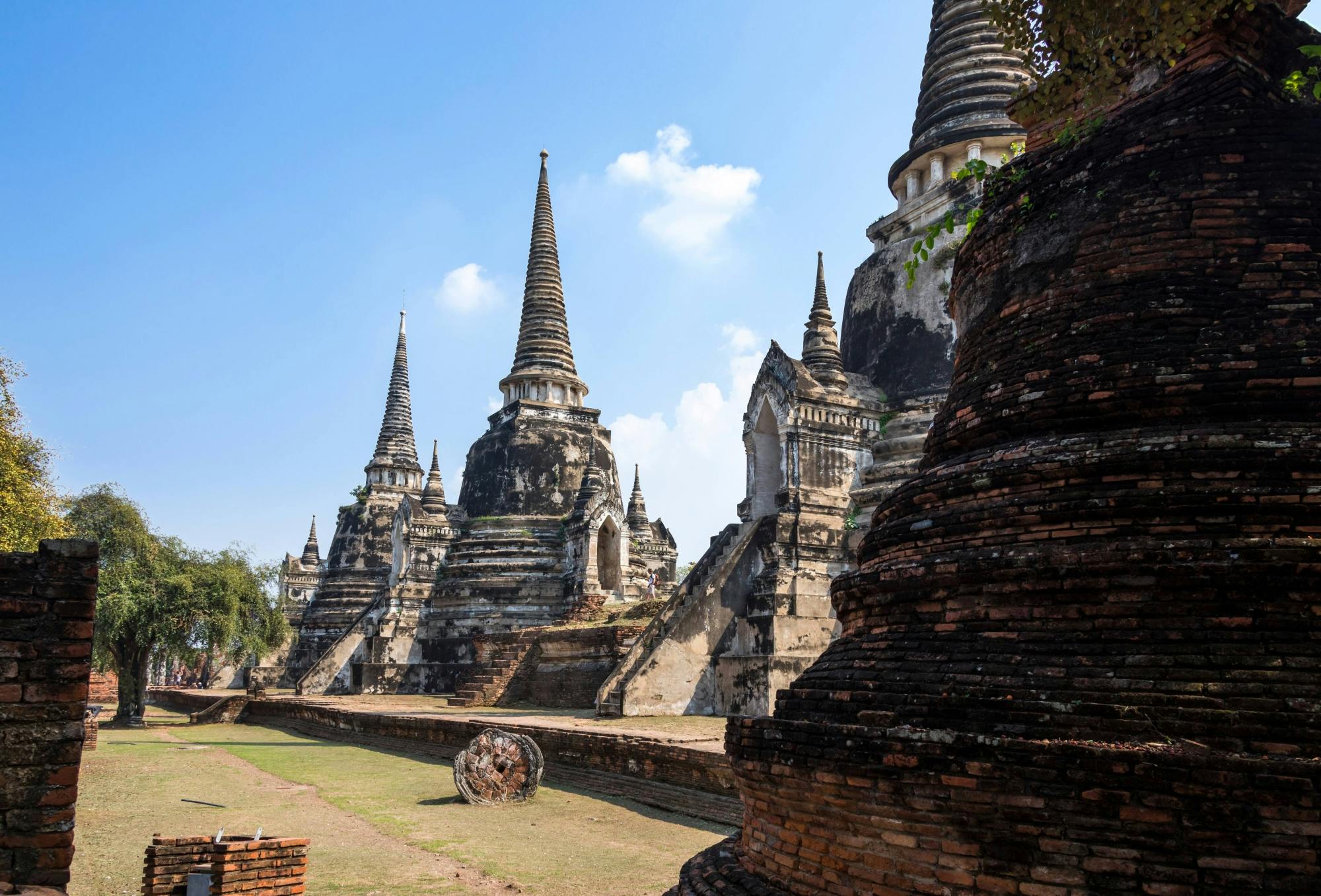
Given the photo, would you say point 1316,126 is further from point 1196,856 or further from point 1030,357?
point 1196,856

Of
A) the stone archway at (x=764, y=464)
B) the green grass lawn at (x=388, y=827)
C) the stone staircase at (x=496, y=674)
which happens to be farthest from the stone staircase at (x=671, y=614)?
the stone staircase at (x=496, y=674)

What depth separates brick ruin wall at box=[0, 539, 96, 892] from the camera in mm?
4516

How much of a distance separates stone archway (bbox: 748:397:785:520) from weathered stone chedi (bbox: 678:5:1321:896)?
40.9 feet

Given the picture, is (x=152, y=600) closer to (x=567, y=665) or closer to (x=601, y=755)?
(x=567, y=665)

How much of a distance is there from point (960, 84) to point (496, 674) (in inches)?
582

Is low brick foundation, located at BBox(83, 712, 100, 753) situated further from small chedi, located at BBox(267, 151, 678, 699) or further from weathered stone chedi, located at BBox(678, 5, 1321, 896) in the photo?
weathered stone chedi, located at BBox(678, 5, 1321, 896)

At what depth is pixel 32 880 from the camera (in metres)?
4.47

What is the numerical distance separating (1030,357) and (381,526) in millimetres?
37342

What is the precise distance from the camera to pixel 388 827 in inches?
399

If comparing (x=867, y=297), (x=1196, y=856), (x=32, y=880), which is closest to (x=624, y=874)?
(x=32, y=880)

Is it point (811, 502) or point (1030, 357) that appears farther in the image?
point (811, 502)

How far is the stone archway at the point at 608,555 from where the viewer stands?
89.2 feet

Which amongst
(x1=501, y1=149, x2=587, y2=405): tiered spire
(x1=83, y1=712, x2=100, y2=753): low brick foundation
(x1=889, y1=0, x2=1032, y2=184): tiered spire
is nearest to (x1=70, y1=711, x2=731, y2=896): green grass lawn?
(x1=83, y1=712, x2=100, y2=753): low brick foundation

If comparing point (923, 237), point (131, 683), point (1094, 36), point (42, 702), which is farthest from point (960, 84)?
point (131, 683)
